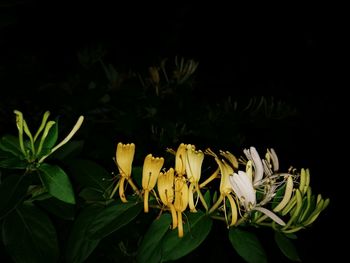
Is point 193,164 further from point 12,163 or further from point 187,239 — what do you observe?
point 12,163

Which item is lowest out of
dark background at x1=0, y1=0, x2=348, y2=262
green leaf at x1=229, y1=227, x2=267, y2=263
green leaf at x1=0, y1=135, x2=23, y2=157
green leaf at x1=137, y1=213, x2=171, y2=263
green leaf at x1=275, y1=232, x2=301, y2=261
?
dark background at x1=0, y1=0, x2=348, y2=262

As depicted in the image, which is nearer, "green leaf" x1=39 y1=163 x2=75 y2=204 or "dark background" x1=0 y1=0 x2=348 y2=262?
"green leaf" x1=39 y1=163 x2=75 y2=204

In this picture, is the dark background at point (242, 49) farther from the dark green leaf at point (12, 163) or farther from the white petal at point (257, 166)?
the dark green leaf at point (12, 163)

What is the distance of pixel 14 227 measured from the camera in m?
0.57

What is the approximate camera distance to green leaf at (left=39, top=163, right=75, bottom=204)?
564 millimetres

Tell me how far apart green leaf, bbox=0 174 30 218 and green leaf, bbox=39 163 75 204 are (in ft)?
0.08

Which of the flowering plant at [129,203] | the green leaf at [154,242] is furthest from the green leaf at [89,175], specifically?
the green leaf at [154,242]

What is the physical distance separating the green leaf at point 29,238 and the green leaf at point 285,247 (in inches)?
11.2

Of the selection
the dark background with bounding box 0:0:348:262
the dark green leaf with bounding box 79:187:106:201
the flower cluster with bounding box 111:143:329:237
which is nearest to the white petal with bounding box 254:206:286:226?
the flower cluster with bounding box 111:143:329:237

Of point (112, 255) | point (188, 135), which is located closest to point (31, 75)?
point (188, 135)

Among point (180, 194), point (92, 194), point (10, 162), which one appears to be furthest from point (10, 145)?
point (180, 194)

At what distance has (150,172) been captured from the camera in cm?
59

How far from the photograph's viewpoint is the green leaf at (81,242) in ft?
1.87

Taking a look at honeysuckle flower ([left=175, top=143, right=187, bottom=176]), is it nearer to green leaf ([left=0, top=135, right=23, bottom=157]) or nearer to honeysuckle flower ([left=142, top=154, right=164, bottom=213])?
honeysuckle flower ([left=142, top=154, right=164, bottom=213])
